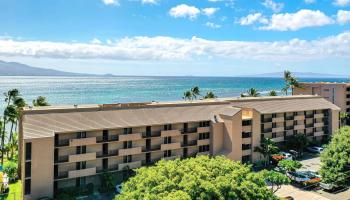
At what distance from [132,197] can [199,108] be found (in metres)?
33.3

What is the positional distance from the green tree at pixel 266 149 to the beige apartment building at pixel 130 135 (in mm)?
1176

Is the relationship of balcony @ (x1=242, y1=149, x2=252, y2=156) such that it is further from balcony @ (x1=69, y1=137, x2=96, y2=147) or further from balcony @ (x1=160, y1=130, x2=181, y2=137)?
balcony @ (x1=69, y1=137, x2=96, y2=147)

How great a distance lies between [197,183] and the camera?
1029 inches

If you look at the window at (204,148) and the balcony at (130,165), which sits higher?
the window at (204,148)

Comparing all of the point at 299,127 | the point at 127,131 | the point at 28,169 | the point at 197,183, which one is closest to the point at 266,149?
the point at 299,127

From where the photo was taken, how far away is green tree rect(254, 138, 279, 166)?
58384 millimetres

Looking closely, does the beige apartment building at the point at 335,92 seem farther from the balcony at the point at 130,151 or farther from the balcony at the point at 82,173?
the balcony at the point at 82,173

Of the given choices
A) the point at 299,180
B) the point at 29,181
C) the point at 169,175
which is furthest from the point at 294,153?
the point at 29,181

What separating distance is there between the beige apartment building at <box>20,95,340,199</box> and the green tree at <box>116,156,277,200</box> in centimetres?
1731

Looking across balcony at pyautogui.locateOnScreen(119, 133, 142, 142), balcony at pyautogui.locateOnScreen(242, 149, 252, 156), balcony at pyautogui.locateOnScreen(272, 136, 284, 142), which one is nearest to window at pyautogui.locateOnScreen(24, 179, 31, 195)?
balcony at pyautogui.locateOnScreen(119, 133, 142, 142)

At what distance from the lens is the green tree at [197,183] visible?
25650 mm

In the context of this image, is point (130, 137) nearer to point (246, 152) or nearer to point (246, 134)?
point (246, 134)

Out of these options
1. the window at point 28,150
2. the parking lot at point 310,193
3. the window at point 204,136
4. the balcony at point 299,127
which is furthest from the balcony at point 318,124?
the window at point 28,150

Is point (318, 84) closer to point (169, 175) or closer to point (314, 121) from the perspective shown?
point (314, 121)
